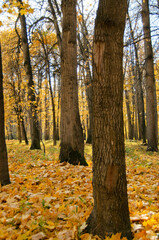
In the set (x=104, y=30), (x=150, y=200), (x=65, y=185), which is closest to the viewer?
(x=104, y=30)

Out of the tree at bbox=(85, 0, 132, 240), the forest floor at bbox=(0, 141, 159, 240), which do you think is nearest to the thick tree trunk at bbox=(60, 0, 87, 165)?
the forest floor at bbox=(0, 141, 159, 240)

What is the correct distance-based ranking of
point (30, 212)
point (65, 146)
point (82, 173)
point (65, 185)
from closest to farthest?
point (30, 212) → point (65, 185) → point (82, 173) → point (65, 146)

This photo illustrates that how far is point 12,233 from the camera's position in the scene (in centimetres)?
231

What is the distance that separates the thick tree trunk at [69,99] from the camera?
5.68 metres

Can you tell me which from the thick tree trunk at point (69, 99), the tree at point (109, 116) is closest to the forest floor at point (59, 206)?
the tree at point (109, 116)

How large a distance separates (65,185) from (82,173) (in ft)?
2.74

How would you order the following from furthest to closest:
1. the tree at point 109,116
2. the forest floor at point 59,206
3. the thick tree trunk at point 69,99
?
the thick tree trunk at point 69,99 < the forest floor at point 59,206 < the tree at point 109,116

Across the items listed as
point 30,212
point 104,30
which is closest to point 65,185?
point 30,212

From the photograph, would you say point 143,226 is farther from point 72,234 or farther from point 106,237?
point 72,234

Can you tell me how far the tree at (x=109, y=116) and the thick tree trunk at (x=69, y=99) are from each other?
138 inches

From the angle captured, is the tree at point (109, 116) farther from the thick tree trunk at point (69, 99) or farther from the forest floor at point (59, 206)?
the thick tree trunk at point (69, 99)

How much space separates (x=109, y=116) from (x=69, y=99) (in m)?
3.69

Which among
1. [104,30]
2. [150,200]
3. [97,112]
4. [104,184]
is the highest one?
[104,30]

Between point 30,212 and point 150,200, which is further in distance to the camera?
point 150,200
